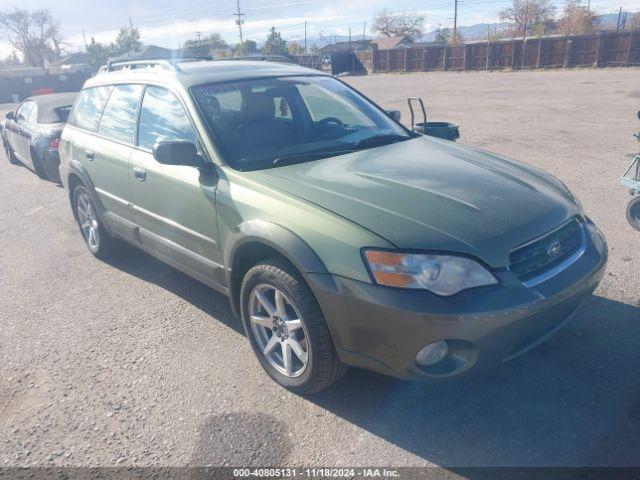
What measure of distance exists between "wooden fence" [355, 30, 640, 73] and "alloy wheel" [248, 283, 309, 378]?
1387 inches

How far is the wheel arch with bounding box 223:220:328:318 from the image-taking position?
8.40 feet

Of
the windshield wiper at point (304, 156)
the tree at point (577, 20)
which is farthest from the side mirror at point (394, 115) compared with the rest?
the tree at point (577, 20)

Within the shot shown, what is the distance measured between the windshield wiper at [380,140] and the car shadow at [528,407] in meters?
1.56

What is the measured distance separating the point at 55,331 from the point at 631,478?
12.1 ft

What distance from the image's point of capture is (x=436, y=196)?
2.75 m

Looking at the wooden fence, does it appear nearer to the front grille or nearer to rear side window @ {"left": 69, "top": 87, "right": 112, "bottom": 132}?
rear side window @ {"left": 69, "top": 87, "right": 112, "bottom": 132}

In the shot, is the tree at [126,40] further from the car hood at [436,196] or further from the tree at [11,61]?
the car hood at [436,196]

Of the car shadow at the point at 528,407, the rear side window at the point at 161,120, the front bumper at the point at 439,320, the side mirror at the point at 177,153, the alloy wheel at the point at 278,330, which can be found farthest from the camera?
the rear side window at the point at 161,120

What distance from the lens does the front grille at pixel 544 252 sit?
98.1 inches

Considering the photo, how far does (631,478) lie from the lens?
88.2 inches

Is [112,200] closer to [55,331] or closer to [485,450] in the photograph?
[55,331]

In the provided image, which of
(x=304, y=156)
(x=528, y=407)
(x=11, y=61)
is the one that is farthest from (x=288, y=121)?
(x=11, y=61)

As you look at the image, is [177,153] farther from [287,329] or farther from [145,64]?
[145,64]

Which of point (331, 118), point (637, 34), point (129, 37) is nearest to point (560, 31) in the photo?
point (637, 34)
